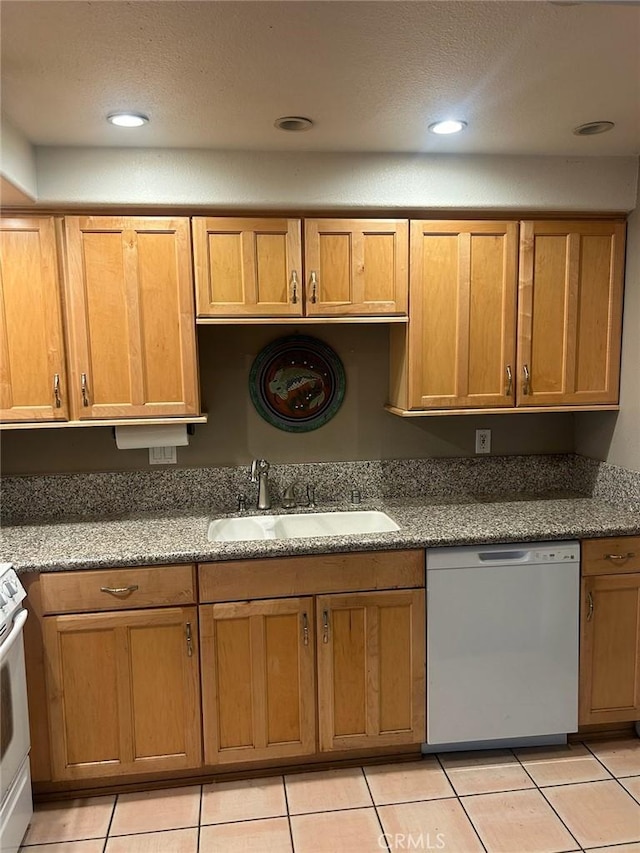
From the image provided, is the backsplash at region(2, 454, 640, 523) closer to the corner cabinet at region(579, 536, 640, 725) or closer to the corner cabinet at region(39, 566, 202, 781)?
the corner cabinet at region(579, 536, 640, 725)

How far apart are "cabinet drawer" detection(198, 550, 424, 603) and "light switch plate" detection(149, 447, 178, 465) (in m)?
0.71

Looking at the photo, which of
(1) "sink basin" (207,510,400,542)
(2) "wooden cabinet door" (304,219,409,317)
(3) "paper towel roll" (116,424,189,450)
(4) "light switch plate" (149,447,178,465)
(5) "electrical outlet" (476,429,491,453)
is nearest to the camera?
(2) "wooden cabinet door" (304,219,409,317)

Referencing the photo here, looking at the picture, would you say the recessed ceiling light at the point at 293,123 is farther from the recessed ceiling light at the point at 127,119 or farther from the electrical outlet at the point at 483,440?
the electrical outlet at the point at 483,440

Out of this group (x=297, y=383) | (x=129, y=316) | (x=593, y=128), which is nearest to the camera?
(x=593, y=128)

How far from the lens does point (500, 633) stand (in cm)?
233

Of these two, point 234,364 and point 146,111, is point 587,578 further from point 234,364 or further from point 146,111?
point 146,111

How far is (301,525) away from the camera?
2672 millimetres

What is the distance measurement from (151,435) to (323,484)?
812 millimetres

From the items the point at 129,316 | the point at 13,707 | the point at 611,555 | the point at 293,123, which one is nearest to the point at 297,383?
the point at 129,316

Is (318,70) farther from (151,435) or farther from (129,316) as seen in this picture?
(151,435)

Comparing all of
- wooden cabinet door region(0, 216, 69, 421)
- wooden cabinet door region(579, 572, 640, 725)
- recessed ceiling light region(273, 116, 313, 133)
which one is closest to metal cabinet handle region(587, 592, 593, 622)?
wooden cabinet door region(579, 572, 640, 725)

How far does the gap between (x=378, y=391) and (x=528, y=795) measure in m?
1.70

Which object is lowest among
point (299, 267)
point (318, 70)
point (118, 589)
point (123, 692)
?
point (123, 692)

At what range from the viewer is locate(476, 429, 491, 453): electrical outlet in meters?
2.92
